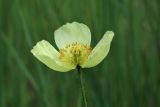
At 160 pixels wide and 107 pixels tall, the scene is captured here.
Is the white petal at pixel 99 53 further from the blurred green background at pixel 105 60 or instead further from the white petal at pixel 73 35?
the blurred green background at pixel 105 60

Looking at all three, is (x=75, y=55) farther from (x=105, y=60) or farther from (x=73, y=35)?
(x=105, y=60)

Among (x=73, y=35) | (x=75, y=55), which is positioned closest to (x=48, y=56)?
(x=75, y=55)

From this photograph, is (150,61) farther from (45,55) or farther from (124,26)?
(45,55)

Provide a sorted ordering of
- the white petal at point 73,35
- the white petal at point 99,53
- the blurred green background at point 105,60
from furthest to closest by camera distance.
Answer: the blurred green background at point 105,60 < the white petal at point 73,35 < the white petal at point 99,53

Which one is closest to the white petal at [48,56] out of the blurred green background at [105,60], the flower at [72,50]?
the flower at [72,50]

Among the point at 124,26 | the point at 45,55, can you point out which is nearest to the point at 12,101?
the point at 124,26

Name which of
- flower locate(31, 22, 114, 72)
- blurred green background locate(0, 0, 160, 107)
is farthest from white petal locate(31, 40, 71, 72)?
blurred green background locate(0, 0, 160, 107)
